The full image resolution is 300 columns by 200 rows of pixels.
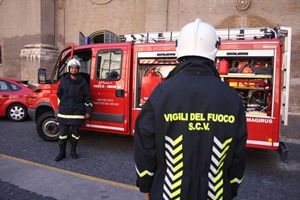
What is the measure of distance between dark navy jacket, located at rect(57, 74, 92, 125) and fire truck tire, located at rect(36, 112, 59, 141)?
4.79 ft

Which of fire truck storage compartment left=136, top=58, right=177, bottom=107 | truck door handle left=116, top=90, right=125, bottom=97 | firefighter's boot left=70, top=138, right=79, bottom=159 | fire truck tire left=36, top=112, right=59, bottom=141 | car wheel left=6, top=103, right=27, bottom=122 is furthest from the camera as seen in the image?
car wheel left=6, top=103, right=27, bottom=122

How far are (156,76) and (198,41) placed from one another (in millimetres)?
4487

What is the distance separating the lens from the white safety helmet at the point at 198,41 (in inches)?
71.6

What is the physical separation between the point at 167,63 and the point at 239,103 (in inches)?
176

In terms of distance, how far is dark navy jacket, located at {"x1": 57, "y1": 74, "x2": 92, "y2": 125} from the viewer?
5.93 metres

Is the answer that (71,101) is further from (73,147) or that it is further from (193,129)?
(193,129)

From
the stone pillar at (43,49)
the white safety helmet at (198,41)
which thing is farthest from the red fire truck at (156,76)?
the stone pillar at (43,49)

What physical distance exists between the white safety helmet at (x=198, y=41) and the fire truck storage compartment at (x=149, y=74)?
14.2 ft

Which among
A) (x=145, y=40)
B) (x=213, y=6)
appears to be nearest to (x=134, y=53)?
(x=145, y=40)

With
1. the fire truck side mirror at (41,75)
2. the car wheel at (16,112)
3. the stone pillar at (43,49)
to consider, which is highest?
the stone pillar at (43,49)

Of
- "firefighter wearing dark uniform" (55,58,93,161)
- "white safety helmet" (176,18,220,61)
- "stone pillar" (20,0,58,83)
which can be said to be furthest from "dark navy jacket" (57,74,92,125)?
"stone pillar" (20,0,58,83)

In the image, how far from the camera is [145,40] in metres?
6.67

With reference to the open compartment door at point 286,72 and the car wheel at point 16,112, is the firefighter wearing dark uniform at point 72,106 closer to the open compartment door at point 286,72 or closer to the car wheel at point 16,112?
the open compartment door at point 286,72

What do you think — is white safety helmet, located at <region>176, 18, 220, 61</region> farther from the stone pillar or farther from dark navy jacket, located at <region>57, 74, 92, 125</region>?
the stone pillar
